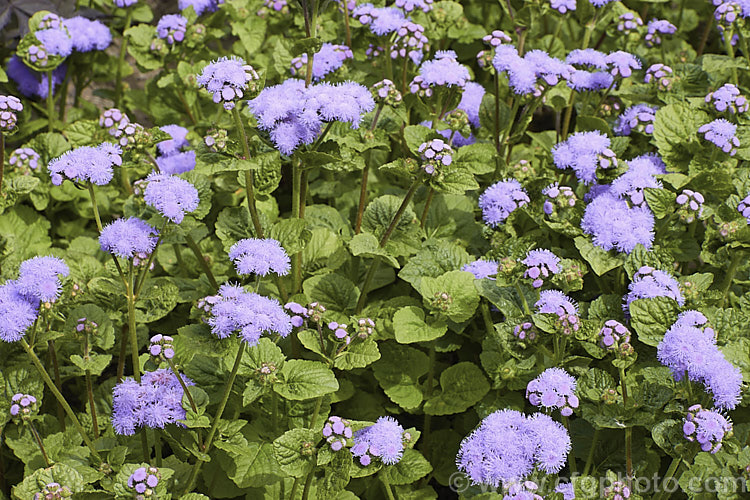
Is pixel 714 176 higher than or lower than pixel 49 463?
higher

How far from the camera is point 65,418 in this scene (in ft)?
12.0

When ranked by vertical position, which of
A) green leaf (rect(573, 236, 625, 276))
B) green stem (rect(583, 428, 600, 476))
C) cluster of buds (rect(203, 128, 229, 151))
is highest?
cluster of buds (rect(203, 128, 229, 151))

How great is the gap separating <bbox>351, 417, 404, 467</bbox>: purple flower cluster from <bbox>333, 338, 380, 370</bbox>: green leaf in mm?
340

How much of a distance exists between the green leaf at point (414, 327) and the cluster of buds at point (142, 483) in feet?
3.91

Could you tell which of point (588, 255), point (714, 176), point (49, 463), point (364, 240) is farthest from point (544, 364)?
point (49, 463)

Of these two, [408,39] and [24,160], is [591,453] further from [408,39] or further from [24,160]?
[24,160]

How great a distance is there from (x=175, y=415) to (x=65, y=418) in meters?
1.14

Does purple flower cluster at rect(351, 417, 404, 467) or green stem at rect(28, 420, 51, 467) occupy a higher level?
purple flower cluster at rect(351, 417, 404, 467)

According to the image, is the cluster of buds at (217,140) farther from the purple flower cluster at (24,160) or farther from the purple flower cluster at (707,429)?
the purple flower cluster at (707,429)

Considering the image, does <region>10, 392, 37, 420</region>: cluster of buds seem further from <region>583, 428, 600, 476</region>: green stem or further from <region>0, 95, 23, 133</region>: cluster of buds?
<region>583, 428, 600, 476</region>: green stem

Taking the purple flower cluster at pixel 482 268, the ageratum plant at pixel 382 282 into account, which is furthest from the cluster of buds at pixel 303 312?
the purple flower cluster at pixel 482 268

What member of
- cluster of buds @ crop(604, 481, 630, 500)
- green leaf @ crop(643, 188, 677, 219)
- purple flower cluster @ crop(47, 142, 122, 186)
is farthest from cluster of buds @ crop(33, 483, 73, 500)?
green leaf @ crop(643, 188, 677, 219)

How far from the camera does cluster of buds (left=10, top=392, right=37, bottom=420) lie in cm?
298

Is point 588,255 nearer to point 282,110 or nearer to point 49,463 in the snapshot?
point 282,110
